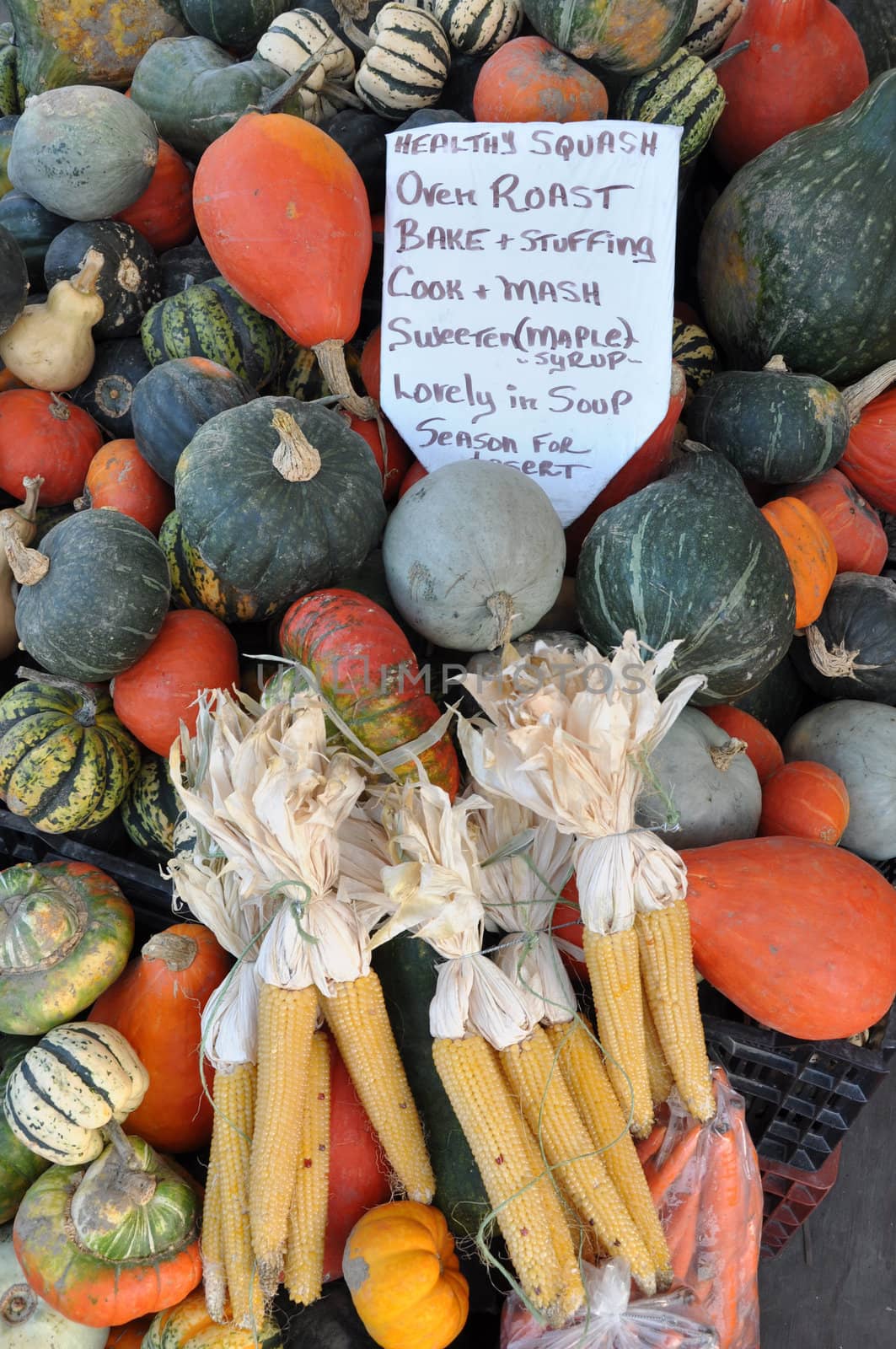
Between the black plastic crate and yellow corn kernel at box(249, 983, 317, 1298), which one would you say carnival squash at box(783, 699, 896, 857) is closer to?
the black plastic crate

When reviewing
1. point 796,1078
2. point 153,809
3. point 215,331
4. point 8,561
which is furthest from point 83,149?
point 796,1078

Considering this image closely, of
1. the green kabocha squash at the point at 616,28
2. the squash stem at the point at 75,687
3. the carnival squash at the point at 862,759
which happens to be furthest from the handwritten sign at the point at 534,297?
the squash stem at the point at 75,687

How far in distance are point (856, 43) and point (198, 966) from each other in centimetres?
236

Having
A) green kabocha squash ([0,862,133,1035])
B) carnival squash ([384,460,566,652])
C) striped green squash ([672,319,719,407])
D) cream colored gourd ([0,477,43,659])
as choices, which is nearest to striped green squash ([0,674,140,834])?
green kabocha squash ([0,862,133,1035])

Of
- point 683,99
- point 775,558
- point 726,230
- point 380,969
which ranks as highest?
point 683,99

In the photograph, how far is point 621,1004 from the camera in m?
1.22

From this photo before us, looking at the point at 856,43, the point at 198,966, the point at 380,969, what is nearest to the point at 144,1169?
the point at 198,966

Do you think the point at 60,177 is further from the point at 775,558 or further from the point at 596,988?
the point at 596,988

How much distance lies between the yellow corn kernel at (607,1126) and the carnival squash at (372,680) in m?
0.39

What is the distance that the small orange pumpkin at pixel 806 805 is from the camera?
1549 millimetres

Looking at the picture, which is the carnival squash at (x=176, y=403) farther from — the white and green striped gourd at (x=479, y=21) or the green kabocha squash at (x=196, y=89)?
the white and green striped gourd at (x=479, y=21)

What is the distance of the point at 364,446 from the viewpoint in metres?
1.59

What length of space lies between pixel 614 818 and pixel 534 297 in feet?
3.47

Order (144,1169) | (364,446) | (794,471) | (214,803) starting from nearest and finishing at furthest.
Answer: (214,803)
(144,1169)
(364,446)
(794,471)
